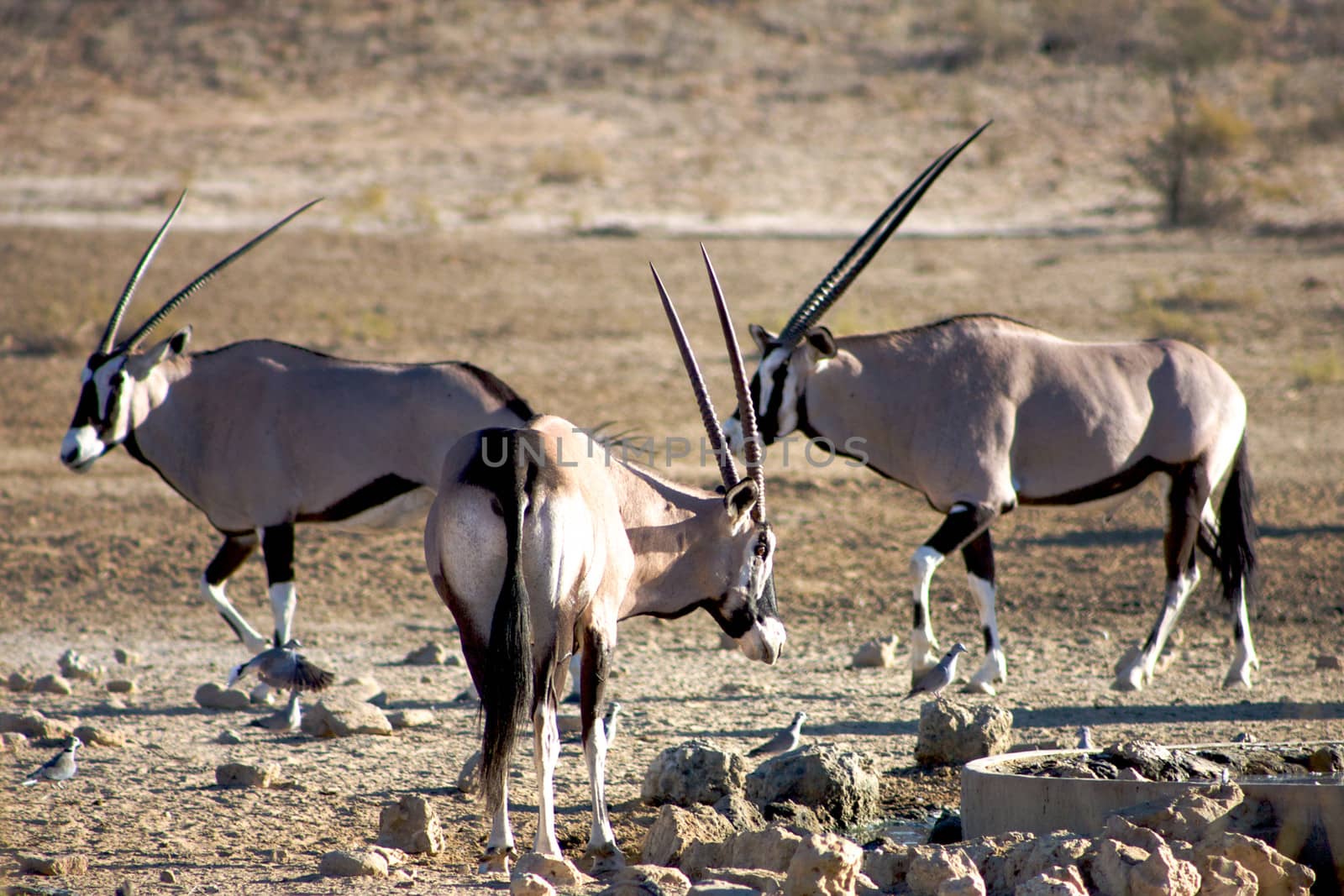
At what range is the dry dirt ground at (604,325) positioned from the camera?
635 centimetres

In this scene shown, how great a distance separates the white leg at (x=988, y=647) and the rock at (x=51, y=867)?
3970 millimetres

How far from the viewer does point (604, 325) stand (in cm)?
1759

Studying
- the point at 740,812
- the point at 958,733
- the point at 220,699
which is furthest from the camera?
the point at 220,699

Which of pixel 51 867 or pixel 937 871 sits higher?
pixel 937 871

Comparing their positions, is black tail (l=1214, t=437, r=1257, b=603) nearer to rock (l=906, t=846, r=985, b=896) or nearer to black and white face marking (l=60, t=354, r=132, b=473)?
rock (l=906, t=846, r=985, b=896)

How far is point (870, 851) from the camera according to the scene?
4.53 m

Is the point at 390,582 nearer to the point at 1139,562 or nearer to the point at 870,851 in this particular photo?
the point at 1139,562

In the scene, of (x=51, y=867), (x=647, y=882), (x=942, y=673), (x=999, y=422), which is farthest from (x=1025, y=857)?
(x=999, y=422)

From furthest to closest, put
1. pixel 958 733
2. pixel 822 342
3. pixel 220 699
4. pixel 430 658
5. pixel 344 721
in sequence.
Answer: pixel 430 658
pixel 822 342
pixel 220 699
pixel 344 721
pixel 958 733

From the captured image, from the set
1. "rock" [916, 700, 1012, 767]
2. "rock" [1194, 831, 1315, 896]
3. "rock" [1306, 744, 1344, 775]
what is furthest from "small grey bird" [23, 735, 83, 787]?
"rock" [1306, 744, 1344, 775]

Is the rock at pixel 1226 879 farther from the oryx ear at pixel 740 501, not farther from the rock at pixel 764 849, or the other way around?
the oryx ear at pixel 740 501

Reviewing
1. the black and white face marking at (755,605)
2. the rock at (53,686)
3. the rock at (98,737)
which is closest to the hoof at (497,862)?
the black and white face marking at (755,605)

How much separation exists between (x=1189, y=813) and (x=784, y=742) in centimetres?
206

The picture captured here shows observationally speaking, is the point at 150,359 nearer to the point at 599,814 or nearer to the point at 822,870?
the point at 599,814
